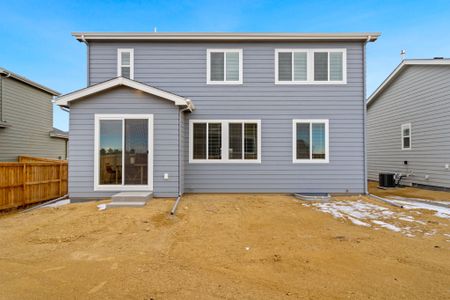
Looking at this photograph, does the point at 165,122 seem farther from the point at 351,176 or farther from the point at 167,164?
the point at 351,176

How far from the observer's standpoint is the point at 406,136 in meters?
11.6

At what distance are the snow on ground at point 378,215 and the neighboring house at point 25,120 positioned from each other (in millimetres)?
15077

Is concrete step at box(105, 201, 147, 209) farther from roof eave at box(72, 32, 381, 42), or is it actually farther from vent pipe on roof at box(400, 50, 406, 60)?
vent pipe on roof at box(400, 50, 406, 60)

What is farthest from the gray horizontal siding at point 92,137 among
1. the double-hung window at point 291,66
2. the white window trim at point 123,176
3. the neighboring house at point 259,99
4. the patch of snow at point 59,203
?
the double-hung window at point 291,66

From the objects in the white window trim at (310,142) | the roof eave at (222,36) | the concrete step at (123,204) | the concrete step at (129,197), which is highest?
the roof eave at (222,36)

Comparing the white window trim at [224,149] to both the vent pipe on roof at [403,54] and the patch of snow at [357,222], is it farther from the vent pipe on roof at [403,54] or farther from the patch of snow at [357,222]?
the vent pipe on roof at [403,54]

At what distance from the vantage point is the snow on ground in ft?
16.8

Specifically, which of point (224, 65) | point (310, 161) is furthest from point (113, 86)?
point (310, 161)

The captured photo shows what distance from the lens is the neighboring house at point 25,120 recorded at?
40.0 ft

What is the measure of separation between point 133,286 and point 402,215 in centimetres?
665

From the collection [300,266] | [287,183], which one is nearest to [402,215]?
[287,183]

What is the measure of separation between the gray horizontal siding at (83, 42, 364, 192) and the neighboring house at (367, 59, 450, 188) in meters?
4.07

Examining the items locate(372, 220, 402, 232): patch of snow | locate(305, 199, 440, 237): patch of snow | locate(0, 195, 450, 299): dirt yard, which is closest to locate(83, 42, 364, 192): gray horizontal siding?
locate(305, 199, 440, 237): patch of snow

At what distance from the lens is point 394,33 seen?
736 inches
